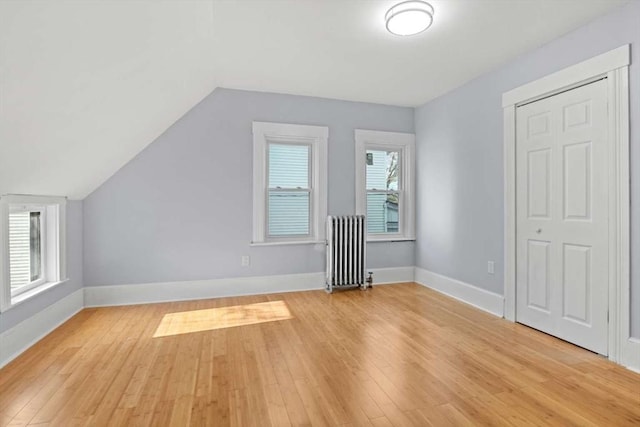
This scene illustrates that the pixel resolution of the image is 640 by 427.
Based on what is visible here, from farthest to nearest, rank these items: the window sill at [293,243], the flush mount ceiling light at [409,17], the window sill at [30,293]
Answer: the window sill at [293,243]
the window sill at [30,293]
the flush mount ceiling light at [409,17]

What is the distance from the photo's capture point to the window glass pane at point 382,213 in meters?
4.52

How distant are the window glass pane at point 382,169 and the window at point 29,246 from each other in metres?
3.50

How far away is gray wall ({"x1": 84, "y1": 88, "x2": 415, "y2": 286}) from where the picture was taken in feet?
11.5

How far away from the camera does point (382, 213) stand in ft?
15.0

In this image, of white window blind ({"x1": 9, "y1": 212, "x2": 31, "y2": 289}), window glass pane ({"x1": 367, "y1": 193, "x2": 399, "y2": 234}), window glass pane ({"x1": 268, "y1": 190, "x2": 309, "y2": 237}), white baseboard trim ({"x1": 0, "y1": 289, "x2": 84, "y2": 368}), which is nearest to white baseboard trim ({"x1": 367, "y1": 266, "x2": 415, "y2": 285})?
window glass pane ({"x1": 367, "y1": 193, "x2": 399, "y2": 234})

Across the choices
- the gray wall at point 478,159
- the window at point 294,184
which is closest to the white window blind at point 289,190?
the window at point 294,184

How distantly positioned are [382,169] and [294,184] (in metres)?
1.31

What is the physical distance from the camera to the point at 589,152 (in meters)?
2.40

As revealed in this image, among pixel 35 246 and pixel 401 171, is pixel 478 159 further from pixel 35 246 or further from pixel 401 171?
pixel 35 246

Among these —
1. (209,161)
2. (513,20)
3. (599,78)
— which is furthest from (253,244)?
(599,78)

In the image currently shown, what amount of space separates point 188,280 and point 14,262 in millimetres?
1522

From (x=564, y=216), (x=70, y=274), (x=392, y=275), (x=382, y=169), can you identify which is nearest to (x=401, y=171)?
(x=382, y=169)

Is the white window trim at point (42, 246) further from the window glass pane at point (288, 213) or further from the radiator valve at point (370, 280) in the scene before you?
the radiator valve at point (370, 280)

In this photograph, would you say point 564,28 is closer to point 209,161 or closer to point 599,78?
point 599,78
